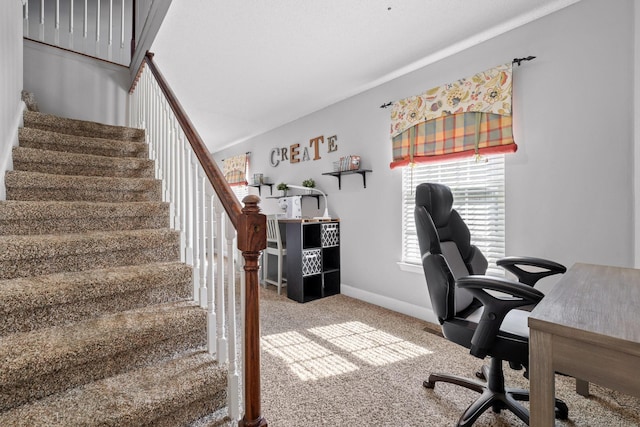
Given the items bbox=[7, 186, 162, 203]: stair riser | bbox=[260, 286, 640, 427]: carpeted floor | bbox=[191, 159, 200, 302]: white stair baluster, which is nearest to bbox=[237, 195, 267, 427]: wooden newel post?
bbox=[260, 286, 640, 427]: carpeted floor

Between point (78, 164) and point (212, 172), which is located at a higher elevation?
point (78, 164)

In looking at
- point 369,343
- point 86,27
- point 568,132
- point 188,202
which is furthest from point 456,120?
point 86,27

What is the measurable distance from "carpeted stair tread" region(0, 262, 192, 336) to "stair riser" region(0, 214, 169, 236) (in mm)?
402

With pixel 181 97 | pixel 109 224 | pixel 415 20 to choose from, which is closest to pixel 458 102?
pixel 415 20

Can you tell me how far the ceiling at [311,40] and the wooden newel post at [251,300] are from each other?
1.67 metres

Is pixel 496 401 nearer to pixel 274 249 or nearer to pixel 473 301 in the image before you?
pixel 473 301

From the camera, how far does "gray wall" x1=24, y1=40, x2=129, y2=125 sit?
3.00m

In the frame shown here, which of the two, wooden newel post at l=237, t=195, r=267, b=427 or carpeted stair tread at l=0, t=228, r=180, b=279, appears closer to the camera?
wooden newel post at l=237, t=195, r=267, b=427

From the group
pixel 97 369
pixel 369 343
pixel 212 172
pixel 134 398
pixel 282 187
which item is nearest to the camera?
pixel 134 398

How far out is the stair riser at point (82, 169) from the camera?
2064 millimetres

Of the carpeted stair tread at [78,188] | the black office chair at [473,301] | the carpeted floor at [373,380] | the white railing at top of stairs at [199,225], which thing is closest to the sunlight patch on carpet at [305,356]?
the carpeted floor at [373,380]

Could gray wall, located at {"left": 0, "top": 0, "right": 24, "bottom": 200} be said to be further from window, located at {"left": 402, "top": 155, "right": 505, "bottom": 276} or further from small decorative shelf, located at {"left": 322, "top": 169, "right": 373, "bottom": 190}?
window, located at {"left": 402, "top": 155, "right": 505, "bottom": 276}

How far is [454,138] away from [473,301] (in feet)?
4.86

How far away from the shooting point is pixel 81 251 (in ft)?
5.27
